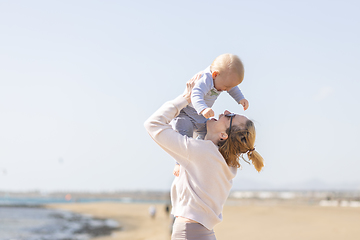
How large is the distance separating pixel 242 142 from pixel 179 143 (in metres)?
0.34

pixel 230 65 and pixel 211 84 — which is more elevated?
pixel 230 65

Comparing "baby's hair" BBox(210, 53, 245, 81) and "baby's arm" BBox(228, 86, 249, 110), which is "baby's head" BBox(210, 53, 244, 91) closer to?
"baby's hair" BBox(210, 53, 245, 81)

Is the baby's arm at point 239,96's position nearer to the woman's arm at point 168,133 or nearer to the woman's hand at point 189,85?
the woman's hand at point 189,85

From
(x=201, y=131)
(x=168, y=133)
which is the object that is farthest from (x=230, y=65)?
(x=168, y=133)

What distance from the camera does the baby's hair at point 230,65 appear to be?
2.18 m

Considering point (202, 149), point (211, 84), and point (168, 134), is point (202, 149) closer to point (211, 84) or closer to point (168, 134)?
point (168, 134)

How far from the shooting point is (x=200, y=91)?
2.08 m

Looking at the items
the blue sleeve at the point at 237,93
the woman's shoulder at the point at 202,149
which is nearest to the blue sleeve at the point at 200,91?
the woman's shoulder at the point at 202,149

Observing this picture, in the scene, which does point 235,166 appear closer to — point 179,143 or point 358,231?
point 179,143

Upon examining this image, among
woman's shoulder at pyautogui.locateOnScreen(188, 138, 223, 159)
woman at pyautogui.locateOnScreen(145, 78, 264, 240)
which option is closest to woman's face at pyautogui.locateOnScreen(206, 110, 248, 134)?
woman at pyautogui.locateOnScreen(145, 78, 264, 240)

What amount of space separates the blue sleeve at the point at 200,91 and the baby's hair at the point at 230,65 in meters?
0.09

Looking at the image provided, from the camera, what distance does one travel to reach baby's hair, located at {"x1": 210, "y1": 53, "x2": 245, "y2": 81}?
2178 mm

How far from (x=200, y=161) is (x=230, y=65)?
0.56m

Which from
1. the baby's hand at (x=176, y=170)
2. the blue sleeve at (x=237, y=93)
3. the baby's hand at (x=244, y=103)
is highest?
the blue sleeve at (x=237, y=93)
